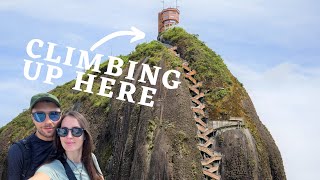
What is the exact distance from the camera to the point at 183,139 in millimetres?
20828

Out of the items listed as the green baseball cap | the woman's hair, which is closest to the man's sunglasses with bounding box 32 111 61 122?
the green baseball cap

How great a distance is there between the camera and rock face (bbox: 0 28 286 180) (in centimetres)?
2050

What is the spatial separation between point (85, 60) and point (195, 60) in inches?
251

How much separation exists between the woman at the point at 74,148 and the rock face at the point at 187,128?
48.7ft

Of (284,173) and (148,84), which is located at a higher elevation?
(148,84)

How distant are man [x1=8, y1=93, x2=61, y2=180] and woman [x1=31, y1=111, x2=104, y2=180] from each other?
1.41 ft

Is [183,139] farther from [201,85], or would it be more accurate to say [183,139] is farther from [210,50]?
[210,50]

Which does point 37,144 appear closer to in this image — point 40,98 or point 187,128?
point 40,98

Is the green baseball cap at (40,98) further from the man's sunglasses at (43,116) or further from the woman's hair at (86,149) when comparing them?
the woman's hair at (86,149)

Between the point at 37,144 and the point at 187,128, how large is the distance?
52.8 feet

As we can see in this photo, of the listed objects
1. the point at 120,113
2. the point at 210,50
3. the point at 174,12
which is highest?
the point at 174,12

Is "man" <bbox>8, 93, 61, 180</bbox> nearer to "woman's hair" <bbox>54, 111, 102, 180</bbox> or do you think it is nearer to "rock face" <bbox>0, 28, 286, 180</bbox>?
"woman's hair" <bbox>54, 111, 102, 180</bbox>

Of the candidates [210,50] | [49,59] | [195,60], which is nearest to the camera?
[49,59]

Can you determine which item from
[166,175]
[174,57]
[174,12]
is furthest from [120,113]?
[174,12]
